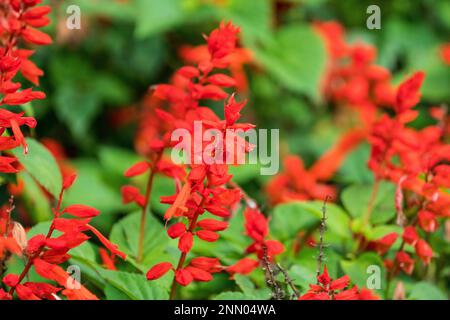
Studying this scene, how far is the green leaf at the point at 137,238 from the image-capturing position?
1.27 m

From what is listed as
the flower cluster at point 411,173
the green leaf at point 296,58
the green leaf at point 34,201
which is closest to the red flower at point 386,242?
the flower cluster at point 411,173

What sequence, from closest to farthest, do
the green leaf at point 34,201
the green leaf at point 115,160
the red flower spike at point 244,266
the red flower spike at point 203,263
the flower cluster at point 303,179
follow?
the red flower spike at point 203,263
the red flower spike at point 244,266
the green leaf at point 34,201
the flower cluster at point 303,179
the green leaf at point 115,160

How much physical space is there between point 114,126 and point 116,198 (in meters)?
0.53

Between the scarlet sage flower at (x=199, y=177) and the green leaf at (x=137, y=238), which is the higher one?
the scarlet sage flower at (x=199, y=177)

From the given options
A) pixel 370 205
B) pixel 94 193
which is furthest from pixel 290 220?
pixel 94 193

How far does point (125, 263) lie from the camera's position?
4.25 feet

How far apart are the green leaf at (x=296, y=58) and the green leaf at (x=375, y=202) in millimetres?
767

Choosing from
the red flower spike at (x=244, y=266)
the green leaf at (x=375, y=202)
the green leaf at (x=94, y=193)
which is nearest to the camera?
the red flower spike at (x=244, y=266)

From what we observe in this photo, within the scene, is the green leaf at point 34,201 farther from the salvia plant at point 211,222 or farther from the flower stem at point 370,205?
the flower stem at point 370,205

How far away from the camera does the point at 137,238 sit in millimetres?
1297

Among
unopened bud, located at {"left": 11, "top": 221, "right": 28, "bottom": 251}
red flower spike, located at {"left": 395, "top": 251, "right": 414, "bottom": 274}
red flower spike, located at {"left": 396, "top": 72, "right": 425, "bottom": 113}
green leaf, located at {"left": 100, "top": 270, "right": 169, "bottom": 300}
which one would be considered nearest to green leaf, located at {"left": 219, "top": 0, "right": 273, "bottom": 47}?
red flower spike, located at {"left": 396, "top": 72, "right": 425, "bottom": 113}

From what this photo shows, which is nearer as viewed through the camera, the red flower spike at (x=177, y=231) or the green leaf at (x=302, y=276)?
the red flower spike at (x=177, y=231)

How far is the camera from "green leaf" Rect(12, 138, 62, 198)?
121 cm

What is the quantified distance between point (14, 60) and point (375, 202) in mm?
699
